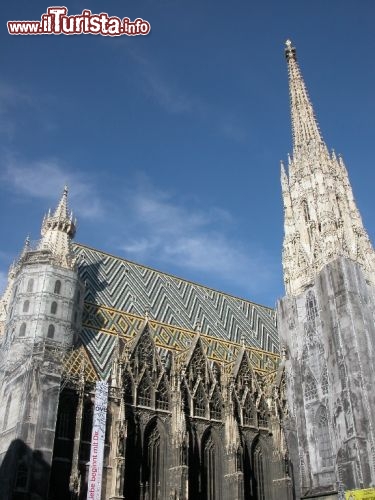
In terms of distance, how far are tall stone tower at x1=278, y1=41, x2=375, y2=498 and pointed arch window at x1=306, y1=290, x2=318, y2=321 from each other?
7 cm

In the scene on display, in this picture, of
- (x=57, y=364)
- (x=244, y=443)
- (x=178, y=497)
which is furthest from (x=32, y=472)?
(x=244, y=443)

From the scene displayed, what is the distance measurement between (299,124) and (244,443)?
2994 centimetres

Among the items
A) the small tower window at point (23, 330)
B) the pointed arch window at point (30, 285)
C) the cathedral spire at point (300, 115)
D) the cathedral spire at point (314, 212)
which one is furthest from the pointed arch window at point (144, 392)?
the cathedral spire at point (300, 115)

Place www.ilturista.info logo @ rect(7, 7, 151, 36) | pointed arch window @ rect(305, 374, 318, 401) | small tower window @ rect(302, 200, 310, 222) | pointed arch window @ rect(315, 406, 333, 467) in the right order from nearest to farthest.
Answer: www.ilturista.info logo @ rect(7, 7, 151, 36) < pointed arch window @ rect(315, 406, 333, 467) < pointed arch window @ rect(305, 374, 318, 401) < small tower window @ rect(302, 200, 310, 222)

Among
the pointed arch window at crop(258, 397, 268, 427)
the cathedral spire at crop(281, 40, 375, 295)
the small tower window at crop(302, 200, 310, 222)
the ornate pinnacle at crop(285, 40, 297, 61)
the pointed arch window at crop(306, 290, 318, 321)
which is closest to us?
the pointed arch window at crop(258, 397, 268, 427)

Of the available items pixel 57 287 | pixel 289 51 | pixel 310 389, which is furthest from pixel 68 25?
pixel 289 51

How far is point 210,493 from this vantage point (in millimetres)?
28984

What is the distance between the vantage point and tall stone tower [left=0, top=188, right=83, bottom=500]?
76.8ft

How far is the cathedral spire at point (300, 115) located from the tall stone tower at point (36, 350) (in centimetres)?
2294

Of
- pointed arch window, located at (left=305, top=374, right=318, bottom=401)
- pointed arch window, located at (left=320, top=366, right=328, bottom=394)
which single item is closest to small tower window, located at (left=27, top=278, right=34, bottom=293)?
pointed arch window, located at (left=305, top=374, right=318, bottom=401)

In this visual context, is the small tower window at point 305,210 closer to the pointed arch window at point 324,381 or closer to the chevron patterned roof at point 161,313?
the chevron patterned roof at point 161,313

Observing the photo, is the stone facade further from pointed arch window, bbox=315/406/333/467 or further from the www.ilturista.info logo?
the www.ilturista.info logo

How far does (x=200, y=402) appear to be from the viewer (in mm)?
31125

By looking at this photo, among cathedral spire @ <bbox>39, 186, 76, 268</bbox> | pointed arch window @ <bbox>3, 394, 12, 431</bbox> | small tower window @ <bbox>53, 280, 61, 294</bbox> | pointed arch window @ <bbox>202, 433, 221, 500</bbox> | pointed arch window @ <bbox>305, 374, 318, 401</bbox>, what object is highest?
cathedral spire @ <bbox>39, 186, 76, 268</bbox>
